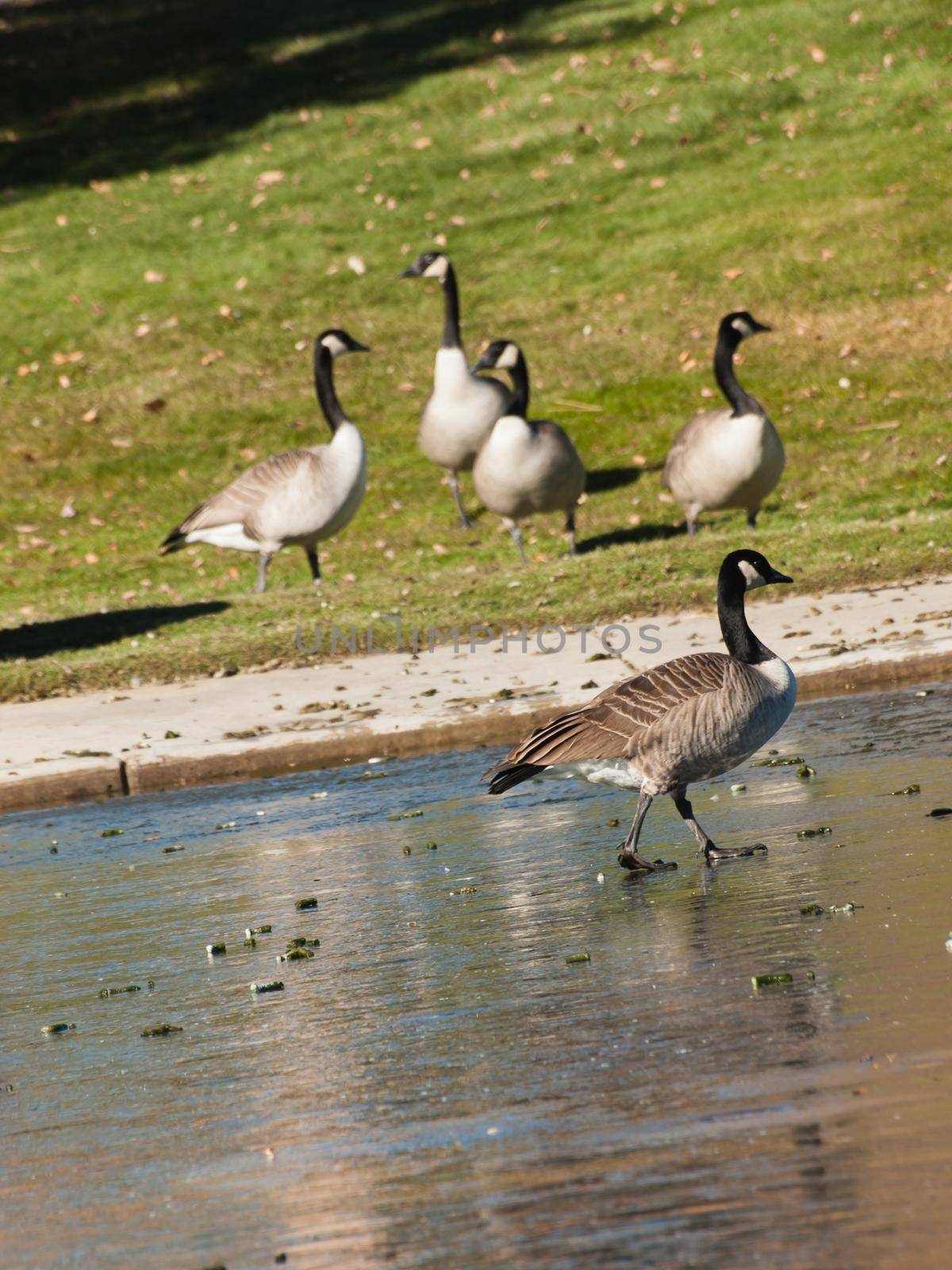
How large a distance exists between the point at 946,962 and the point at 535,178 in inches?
1014

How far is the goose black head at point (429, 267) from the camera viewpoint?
72.1 feet

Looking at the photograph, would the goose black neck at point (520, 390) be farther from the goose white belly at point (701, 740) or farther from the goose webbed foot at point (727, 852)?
the goose webbed foot at point (727, 852)

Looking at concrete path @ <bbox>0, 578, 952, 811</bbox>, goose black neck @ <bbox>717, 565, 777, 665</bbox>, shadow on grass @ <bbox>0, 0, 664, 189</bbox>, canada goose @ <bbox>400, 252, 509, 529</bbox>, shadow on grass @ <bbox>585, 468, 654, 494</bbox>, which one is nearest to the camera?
goose black neck @ <bbox>717, 565, 777, 665</bbox>

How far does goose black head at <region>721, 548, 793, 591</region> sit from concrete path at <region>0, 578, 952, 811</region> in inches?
102

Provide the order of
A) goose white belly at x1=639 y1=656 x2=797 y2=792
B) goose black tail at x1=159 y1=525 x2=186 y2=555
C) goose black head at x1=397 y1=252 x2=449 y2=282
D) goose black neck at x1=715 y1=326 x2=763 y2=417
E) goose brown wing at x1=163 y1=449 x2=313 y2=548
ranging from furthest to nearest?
goose black head at x1=397 y1=252 x2=449 y2=282 → goose black tail at x1=159 y1=525 x2=186 y2=555 → goose brown wing at x1=163 y1=449 x2=313 y2=548 → goose black neck at x1=715 y1=326 x2=763 y2=417 → goose white belly at x1=639 y1=656 x2=797 y2=792

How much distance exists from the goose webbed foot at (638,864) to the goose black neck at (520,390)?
10.3 metres

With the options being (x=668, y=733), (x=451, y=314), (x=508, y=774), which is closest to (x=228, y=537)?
(x=451, y=314)

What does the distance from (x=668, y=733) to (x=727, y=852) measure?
2.34 feet

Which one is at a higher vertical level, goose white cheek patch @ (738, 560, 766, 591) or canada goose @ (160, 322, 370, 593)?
canada goose @ (160, 322, 370, 593)

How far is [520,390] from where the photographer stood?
18438 mm

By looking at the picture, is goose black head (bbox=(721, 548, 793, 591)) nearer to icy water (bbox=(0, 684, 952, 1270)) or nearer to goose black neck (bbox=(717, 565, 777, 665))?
goose black neck (bbox=(717, 565, 777, 665))

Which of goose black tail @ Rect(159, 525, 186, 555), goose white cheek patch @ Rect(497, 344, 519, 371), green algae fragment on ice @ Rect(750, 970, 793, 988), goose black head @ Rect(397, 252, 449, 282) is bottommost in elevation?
green algae fragment on ice @ Rect(750, 970, 793, 988)

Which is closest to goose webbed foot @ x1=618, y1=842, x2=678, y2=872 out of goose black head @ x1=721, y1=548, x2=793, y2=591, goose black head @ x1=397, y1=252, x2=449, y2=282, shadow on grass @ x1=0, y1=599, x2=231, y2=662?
goose black head @ x1=721, y1=548, x2=793, y2=591

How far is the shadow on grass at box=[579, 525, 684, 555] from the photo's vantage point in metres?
18.8
